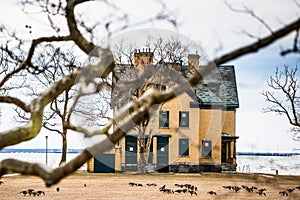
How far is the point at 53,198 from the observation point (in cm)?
1992

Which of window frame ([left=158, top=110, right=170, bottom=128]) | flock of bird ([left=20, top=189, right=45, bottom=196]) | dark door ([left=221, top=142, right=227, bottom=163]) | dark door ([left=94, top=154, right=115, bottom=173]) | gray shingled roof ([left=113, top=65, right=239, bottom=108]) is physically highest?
gray shingled roof ([left=113, top=65, right=239, bottom=108])

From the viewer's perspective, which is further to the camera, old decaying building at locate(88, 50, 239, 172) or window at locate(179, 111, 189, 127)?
window at locate(179, 111, 189, 127)

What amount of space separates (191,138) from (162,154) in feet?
8.62

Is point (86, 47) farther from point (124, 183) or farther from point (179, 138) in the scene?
point (179, 138)

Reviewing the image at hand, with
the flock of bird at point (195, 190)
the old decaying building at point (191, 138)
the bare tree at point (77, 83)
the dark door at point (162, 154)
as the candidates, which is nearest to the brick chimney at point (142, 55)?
the old decaying building at point (191, 138)

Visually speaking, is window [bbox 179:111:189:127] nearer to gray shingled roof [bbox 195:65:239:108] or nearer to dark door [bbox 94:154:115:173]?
gray shingled roof [bbox 195:65:239:108]

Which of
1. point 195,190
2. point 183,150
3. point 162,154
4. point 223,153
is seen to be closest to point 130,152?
point 162,154

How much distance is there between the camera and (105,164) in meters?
36.6

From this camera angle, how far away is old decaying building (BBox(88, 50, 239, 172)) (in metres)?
36.5

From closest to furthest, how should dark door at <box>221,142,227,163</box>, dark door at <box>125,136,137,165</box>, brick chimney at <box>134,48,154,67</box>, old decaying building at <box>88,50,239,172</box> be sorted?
brick chimney at <box>134,48,154,67</box> → old decaying building at <box>88,50,239,172</box> → dark door at <box>125,136,137,165</box> → dark door at <box>221,142,227,163</box>

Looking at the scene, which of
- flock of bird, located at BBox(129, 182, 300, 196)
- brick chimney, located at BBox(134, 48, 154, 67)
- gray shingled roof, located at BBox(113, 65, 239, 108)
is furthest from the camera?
gray shingled roof, located at BBox(113, 65, 239, 108)

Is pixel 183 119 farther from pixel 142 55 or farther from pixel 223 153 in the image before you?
pixel 142 55

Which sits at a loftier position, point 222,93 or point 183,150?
point 222,93

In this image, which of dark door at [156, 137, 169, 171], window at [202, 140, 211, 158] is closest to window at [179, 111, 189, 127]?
dark door at [156, 137, 169, 171]
